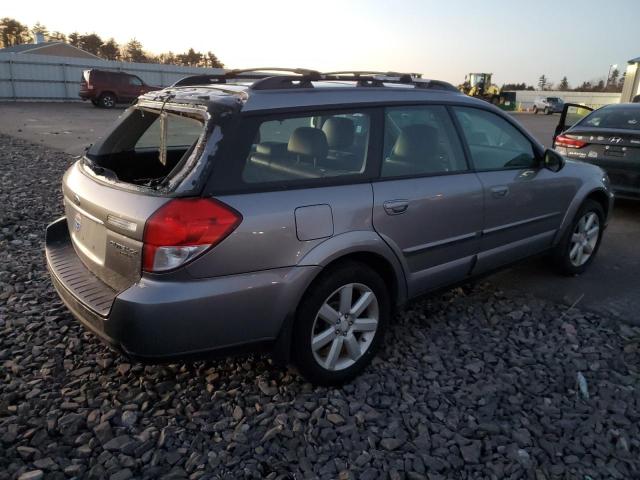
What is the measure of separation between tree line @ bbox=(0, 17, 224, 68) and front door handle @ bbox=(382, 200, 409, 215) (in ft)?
185

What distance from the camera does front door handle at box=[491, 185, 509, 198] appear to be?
354 cm

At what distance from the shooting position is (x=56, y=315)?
355cm

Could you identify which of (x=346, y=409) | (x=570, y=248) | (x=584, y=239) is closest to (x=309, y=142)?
(x=346, y=409)

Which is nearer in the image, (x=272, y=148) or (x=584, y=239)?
(x=272, y=148)

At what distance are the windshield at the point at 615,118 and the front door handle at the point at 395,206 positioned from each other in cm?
529

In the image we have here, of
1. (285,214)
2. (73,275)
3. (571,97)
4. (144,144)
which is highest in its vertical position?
(144,144)

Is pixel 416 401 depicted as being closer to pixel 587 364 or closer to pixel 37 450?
pixel 587 364

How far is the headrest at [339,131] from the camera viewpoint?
2902 mm

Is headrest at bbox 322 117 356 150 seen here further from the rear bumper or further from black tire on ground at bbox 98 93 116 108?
black tire on ground at bbox 98 93 116 108

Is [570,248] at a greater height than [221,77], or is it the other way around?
[221,77]

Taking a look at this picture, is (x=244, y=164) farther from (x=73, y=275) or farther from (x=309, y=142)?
(x=73, y=275)

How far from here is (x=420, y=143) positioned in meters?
3.23

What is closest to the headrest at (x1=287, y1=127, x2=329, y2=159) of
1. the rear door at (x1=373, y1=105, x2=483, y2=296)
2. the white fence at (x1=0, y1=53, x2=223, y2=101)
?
the rear door at (x1=373, y1=105, x2=483, y2=296)

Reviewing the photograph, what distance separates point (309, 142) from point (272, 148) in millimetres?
281
